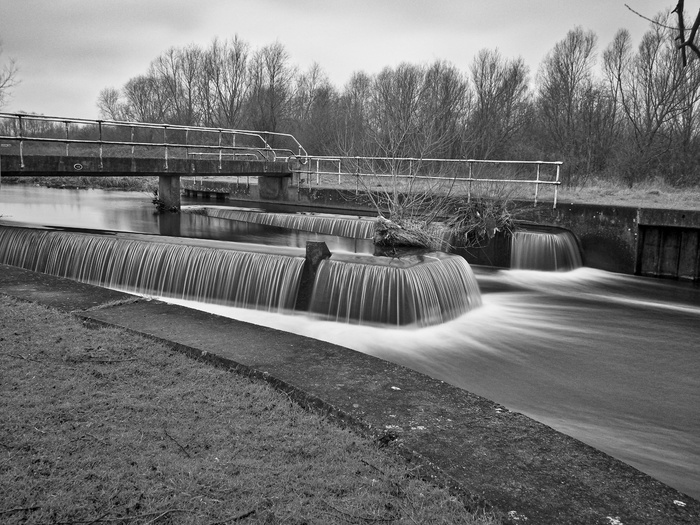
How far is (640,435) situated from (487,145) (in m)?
30.5

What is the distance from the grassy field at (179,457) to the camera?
314cm

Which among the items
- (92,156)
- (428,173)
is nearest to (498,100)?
(428,173)

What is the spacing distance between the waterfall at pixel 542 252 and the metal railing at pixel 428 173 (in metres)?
1.47

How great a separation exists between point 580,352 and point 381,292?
10.3 ft

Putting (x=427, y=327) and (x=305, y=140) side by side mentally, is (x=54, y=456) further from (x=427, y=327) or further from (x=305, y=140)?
(x=305, y=140)

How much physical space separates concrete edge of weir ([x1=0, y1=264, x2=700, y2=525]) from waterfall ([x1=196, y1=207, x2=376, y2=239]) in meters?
10.2

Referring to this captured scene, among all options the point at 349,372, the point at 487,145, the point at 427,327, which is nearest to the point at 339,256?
the point at 427,327

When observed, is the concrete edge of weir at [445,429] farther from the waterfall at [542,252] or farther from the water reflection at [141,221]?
the waterfall at [542,252]

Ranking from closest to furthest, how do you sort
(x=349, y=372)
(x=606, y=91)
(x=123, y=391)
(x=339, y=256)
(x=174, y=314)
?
(x=123, y=391), (x=349, y=372), (x=174, y=314), (x=339, y=256), (x=606, y=91)

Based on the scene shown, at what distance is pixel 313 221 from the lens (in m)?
17.7

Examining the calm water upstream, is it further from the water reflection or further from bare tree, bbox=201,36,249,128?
bare tree, bbox=201,36,249,128

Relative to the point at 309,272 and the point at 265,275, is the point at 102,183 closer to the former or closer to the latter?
the point at 265,275

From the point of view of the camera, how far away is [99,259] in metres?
12.4

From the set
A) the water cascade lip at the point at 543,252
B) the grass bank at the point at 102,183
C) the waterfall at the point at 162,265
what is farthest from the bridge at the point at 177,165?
the grass bank at the point at 102,183
